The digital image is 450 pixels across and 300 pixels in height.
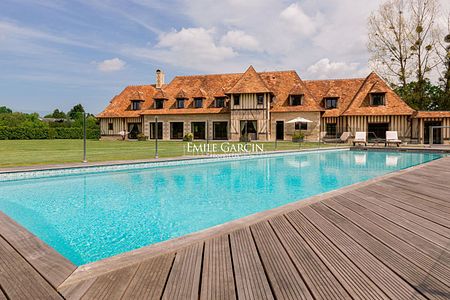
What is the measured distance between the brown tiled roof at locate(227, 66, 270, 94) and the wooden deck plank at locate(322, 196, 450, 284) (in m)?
23.3

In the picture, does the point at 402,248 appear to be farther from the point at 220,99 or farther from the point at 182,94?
the point at 182,94

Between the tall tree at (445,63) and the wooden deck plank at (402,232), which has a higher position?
the tall tree at (445,63)

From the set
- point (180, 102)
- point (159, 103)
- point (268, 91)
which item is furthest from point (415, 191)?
point (159, 103)

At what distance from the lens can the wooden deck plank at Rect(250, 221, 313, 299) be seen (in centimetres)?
172

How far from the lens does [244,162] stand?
42.0 ft

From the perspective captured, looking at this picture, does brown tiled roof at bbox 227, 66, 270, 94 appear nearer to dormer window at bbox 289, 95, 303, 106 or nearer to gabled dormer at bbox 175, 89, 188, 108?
dormer window at bbox 289, 95, 303, 106

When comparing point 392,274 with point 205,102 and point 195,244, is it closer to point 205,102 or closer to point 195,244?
point 195,244

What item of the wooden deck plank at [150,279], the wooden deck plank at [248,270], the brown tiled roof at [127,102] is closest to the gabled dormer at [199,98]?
the brown tiled roof at [127,102]

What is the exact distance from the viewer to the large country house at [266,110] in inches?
956

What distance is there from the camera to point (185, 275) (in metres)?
1.95

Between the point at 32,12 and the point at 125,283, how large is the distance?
17.5 meters

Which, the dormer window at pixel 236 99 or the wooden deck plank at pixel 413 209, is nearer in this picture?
the wooden deck plank at pixel 413 209

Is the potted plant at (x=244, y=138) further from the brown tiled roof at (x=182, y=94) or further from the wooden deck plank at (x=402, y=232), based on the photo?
the wooden deck plank at (x=402, y=232)

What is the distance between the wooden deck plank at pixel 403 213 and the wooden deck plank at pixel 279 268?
156cm
